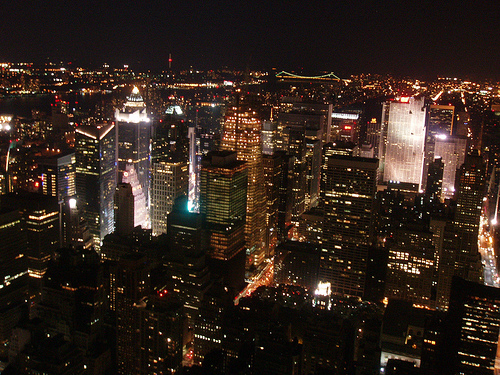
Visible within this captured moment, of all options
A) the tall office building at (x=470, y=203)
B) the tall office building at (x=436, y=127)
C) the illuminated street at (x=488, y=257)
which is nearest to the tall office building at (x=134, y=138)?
the tall office building at (x=470, y=203)

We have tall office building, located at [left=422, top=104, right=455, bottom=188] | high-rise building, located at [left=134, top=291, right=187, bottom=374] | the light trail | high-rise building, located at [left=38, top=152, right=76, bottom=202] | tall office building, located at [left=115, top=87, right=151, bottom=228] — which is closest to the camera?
high-rise building, located at [left=134, top=291, right=187, bottom=374]

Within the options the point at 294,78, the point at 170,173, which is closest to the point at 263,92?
the point at 294,78

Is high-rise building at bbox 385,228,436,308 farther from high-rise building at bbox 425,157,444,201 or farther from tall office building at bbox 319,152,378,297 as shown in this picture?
high-rise building at bbox 425,157,444,201

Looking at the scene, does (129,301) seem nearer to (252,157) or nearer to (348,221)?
(348,221)

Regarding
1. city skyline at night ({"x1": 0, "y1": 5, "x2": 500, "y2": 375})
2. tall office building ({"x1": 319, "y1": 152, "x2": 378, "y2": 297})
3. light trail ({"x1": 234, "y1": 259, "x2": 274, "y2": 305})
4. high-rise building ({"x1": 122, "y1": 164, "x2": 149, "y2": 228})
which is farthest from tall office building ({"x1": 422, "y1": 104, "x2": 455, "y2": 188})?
high-rise building ({"x1": 122, "y1": 164, "x2": 149, "y2": 228})

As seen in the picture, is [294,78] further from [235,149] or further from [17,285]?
[17,285]
